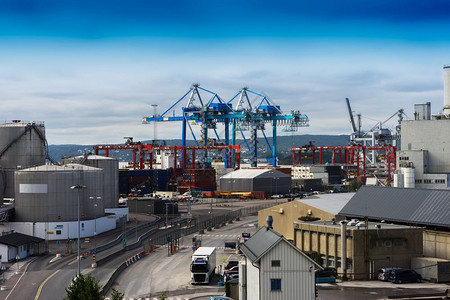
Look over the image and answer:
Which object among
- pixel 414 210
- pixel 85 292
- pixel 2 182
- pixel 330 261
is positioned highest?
pixel 2 182

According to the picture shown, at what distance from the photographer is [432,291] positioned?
44906 mm

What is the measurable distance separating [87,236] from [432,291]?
165 ft

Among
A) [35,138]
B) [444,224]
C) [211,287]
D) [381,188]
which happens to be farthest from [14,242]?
[444,224]

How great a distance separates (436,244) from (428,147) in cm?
7518

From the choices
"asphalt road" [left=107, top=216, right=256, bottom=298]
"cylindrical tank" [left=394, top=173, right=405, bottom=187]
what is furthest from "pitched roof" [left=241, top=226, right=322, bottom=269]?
"cylindrical tank" [left=394, top=173, right=405, bottom=187]

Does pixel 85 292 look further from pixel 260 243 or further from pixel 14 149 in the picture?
pixel 14 149

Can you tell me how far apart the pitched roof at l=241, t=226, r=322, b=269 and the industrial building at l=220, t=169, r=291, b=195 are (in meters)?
130

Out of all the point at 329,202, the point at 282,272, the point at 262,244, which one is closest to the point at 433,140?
the point at 329,202

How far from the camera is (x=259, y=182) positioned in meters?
166

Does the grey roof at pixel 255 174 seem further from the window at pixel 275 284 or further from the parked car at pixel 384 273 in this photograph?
the window at pixel 275 284

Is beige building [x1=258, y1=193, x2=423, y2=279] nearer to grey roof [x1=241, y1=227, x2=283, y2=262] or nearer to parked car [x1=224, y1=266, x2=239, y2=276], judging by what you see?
parked car [x1=224, y1=266, x2=239, y2=276]

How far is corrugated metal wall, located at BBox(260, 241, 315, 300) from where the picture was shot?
3209cm

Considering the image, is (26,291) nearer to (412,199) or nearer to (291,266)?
(291,266)

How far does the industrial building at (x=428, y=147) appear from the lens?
119625mm
